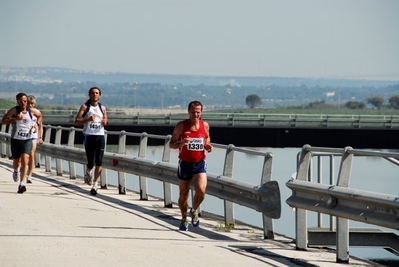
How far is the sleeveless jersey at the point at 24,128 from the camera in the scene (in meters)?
19.1

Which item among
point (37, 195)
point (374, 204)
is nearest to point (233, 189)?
point (374, 204)

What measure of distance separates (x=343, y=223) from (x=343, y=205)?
307mm

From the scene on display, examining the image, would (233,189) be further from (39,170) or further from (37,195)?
(39,170)

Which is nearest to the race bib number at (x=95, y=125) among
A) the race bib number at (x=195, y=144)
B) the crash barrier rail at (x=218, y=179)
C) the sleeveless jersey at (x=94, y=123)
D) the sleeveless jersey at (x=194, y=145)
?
the sleeveless jersey at (x=94, y=123)

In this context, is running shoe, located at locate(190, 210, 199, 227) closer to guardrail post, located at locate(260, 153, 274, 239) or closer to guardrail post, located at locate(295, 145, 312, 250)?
guardrail post, located at locate(260, 153, 274, 239)

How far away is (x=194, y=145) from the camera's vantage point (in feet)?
45.6

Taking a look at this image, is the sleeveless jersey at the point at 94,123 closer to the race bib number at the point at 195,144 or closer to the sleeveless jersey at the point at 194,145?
the sleeveless jersey at the point at 194,145

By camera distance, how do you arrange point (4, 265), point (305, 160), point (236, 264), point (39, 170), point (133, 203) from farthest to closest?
point (39, 170) < point (133, 203) < point (305, 160) < point (236, 264) < point (4, 265)

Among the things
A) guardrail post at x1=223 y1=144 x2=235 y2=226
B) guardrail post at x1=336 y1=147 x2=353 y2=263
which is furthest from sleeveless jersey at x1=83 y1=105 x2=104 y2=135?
guardrail post at x1=336 y1=147 x2=353 y2=263

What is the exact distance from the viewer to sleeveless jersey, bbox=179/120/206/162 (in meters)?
13.9

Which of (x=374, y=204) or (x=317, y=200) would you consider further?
(x=317, y=200)

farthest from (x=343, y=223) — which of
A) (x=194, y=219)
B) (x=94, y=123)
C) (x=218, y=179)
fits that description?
(x=94, y=123)

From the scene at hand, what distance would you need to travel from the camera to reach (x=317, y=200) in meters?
11.5

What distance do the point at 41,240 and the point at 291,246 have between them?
296 cm
